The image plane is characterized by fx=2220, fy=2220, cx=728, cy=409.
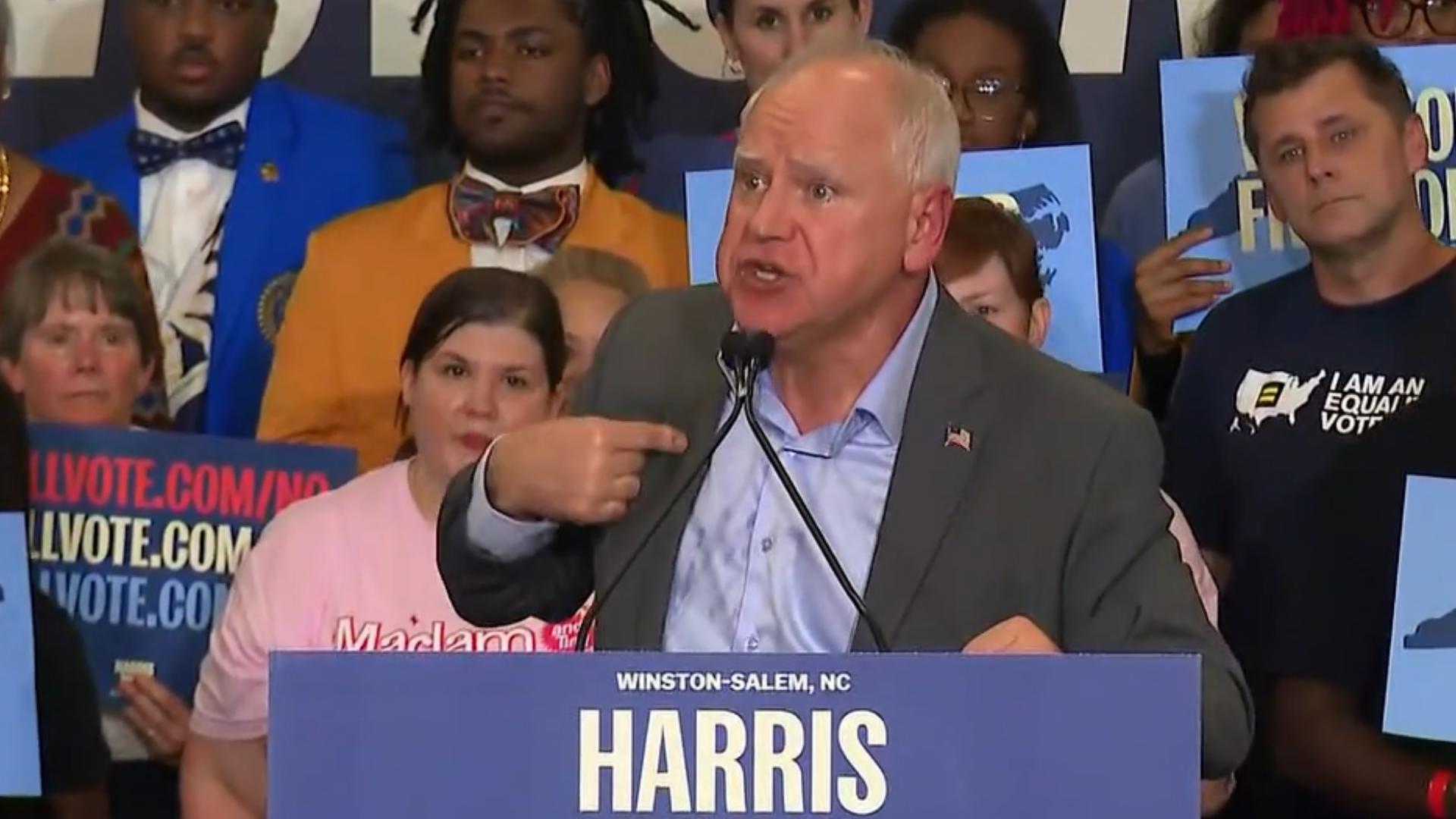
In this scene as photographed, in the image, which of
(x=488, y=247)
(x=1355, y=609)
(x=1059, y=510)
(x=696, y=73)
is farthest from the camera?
(x=696, y=73)

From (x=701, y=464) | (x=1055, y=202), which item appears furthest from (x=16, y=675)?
(x=1055, y=202)

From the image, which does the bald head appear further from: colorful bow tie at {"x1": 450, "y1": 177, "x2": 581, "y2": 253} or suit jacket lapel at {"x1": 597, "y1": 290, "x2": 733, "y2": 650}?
colorful bow tie at {"x1": 450, "y1": 177, "x2": 581, "y2": 253}

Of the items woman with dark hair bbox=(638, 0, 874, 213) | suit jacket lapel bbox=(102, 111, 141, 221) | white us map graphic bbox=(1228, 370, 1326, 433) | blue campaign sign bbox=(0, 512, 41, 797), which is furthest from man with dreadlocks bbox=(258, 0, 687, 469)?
white us map graphic bbox=(1228, 370, 1326, 433)

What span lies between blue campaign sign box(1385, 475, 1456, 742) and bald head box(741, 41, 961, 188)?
102 cm

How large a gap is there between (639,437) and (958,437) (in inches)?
12.6

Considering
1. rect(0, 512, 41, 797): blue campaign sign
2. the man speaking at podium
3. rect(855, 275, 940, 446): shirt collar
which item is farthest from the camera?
rect(0, 512, 41, 797): blue campaign sign

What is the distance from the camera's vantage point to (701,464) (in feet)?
6.09

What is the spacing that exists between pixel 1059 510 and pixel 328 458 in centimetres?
162

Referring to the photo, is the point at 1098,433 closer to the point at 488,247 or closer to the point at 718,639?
the point at 718,639

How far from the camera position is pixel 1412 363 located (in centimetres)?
315

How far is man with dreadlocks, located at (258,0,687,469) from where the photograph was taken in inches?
143

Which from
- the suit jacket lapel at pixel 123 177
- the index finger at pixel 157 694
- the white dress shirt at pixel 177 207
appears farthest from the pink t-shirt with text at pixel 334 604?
the suit jacket lapel at pixel 123 177

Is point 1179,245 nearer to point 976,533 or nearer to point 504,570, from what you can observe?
point 976,533

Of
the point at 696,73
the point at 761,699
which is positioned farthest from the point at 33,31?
the point at 761,699
